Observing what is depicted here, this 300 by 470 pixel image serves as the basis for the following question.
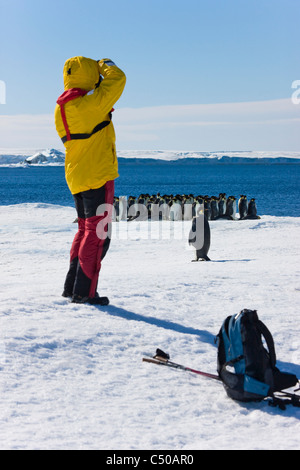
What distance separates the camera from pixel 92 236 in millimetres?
3754

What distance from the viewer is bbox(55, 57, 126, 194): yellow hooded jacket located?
3598mm

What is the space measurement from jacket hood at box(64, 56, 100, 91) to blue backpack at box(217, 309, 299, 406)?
2.06 m

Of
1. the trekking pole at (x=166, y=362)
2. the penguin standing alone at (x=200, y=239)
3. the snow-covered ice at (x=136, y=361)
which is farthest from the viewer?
the penguin standing alone at (x=200, y=239)

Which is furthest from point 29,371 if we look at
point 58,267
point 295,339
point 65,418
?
point 58,267

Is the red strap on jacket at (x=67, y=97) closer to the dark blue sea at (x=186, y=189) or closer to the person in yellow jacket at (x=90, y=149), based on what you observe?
the person in yellow jacket at (x=90, y=149)

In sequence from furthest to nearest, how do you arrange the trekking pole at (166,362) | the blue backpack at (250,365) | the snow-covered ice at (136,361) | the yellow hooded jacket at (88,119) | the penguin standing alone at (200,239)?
1. the penguin standing alone at (200,239)
2. the yellow hooded jacket at (88,119)
3. the trekking pole at (166,362)
4. the blue backpack at (250,365)
5. the snow-covered ice at (136,361)

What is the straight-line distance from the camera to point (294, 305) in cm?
419

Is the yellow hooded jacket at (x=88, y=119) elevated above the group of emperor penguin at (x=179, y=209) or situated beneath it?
elevated above

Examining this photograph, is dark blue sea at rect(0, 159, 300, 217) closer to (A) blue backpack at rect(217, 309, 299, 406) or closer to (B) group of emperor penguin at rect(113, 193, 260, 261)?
(B) group of emperor penguin at rect(113, 193, 260, 261)

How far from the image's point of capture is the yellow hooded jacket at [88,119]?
3598 mm

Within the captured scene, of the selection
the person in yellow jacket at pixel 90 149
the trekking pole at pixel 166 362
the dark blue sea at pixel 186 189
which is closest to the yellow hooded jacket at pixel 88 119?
the person in yellow jacket at pixel 90 149

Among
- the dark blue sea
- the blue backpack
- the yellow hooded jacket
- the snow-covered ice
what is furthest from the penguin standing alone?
the dark blue sea

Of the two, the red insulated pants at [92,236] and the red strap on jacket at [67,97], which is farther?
the red insulated pants at [92,236]
